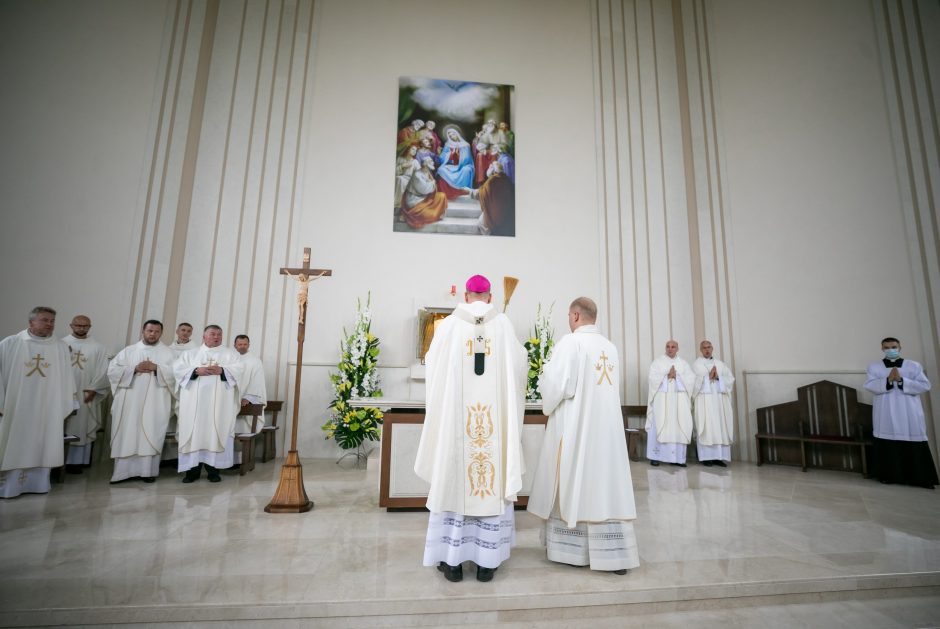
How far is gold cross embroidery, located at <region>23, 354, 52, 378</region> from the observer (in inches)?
198

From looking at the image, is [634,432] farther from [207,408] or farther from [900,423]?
[207,408]

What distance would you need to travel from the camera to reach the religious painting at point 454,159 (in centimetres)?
861

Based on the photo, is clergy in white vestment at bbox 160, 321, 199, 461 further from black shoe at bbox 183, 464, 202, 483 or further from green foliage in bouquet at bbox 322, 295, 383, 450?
green foliage in bouquet at bbox 322, 295, 383, 450

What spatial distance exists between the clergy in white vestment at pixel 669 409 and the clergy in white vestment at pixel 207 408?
5.94 meters

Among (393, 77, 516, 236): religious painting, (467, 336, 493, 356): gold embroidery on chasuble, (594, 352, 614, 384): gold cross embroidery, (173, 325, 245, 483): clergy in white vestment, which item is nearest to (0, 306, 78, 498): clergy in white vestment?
(173, 325, 245, 483): clergy in white vestment

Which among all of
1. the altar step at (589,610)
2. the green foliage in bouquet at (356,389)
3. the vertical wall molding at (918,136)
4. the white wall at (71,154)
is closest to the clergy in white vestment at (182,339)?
the white wall at (71,154)

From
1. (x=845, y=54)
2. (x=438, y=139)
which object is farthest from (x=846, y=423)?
(x=438, y=139)

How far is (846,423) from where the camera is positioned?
7.23m

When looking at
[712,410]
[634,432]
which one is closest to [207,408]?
[634,432]

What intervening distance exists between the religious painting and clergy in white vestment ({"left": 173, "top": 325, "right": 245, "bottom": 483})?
367 centimetres

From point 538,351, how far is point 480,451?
4.67 m

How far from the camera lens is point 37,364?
5074 mm

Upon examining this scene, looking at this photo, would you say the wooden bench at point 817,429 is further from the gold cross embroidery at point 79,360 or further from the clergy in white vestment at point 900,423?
the gold cross embroidery at point 79,360

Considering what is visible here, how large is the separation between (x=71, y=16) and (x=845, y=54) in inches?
482
